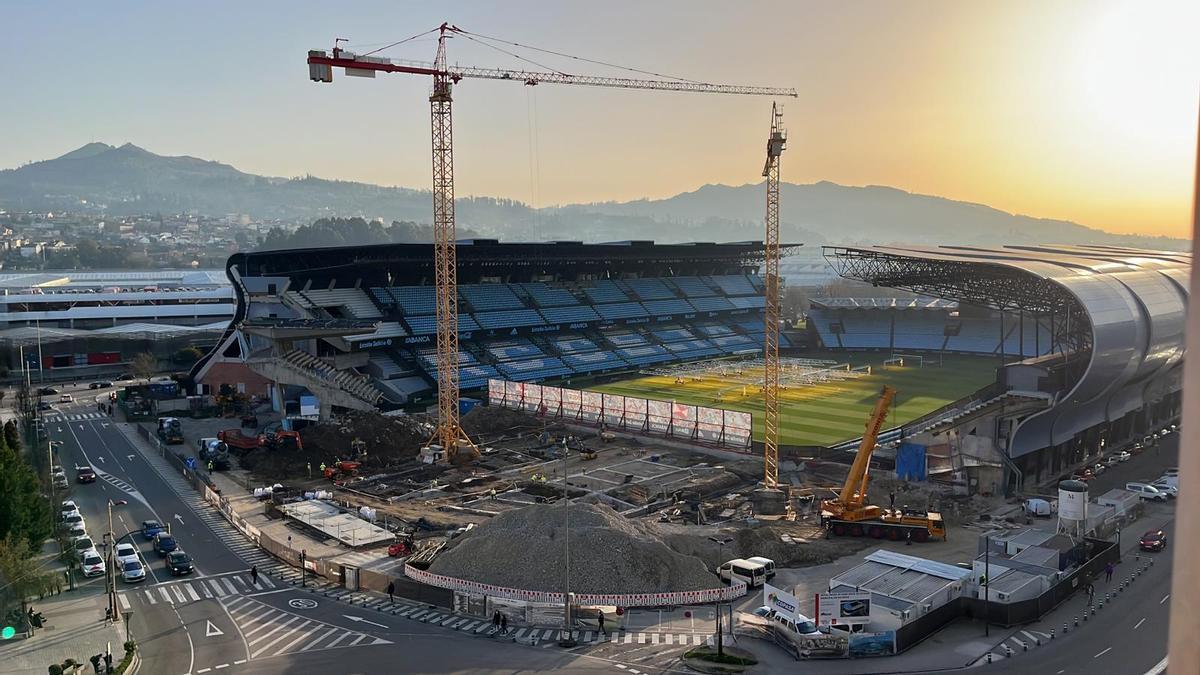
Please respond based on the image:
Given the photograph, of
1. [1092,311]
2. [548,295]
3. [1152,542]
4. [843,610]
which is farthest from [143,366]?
[1152,542]

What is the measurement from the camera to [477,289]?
93812 millimetres

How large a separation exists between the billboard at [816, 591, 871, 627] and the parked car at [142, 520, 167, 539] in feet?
93.2

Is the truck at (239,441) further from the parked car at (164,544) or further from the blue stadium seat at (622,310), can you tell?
the blue stadium seat at (622,310)

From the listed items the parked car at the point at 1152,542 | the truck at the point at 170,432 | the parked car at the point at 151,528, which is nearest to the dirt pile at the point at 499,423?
the truck at the point at 170,432

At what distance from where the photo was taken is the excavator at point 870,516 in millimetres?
39406

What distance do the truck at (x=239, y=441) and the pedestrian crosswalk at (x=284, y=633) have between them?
25360 millimetres

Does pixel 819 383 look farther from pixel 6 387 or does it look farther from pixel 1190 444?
pixel 1190 444

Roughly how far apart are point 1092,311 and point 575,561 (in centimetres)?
2964

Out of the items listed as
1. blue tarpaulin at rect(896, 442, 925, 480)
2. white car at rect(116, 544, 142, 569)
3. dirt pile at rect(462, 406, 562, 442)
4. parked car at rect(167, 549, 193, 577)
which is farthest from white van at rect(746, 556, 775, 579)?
dirt pile at rect(462, 406, 562, 442)

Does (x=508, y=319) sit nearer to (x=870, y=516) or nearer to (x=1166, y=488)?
(x=870, y=516)

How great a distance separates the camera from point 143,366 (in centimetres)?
8400

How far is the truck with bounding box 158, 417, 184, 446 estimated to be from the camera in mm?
59938

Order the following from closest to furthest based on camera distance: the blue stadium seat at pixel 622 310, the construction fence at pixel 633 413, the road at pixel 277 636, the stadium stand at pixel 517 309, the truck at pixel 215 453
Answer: the road at pixel 277 636
the truck at pixel 215 453
the construction fence at pixel 633 413
the stadium stand at pixel 517 309
the blue stadium seat at pixel 622 310

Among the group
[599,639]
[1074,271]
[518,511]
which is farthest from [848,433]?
Answer: [599,639]
